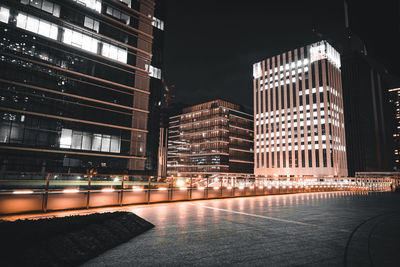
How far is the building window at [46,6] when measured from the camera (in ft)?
107

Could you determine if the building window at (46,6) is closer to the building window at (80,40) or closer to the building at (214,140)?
the building window at (80,40)

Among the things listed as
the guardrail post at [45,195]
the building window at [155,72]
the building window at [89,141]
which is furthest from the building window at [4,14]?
the guardrail post at [45,195]

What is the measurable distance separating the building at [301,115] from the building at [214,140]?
6.82 meters

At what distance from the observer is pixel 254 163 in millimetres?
111750

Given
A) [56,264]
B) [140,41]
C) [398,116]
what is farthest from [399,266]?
[398,116]

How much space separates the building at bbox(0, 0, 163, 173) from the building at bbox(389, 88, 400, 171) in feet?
578

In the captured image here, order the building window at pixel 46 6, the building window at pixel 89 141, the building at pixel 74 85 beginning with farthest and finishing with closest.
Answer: the building window at pixel 89 141 < the building window at pixel 46 6 < the building at pixel 74 85

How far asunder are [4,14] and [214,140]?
7995 centimetres

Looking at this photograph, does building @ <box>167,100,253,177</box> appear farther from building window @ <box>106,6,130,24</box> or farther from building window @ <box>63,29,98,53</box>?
building window @ <box>63,29,98,53</box>

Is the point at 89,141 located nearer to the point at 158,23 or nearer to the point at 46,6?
the point at 46,6

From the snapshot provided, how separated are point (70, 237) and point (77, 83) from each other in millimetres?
36526

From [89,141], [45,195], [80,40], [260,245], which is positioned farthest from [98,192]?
[80,40]

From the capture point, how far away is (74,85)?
3566cm

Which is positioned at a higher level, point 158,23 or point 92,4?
point 158,23
